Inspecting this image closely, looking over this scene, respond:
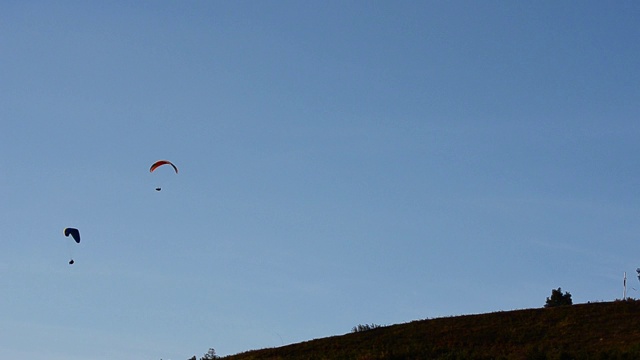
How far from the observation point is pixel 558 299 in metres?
77.4

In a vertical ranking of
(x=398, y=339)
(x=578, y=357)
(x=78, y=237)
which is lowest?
(x=578, y=357)

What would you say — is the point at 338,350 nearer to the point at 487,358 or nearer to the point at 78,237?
the point at 487,358

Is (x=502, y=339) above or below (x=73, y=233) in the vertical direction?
below

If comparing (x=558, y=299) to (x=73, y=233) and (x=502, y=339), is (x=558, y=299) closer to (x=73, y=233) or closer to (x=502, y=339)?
(x=502, y=339)

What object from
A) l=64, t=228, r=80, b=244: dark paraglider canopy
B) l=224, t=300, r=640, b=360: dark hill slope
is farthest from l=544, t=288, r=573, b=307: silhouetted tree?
l=64, t=228, r=80, b=244: dark paraglider canopy

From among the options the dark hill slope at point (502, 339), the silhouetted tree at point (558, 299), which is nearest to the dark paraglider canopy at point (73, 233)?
the dark hill slope at point (502, 339)

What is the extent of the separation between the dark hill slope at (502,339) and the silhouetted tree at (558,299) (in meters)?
11.1

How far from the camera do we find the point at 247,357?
64.2m

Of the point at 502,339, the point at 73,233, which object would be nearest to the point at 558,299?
the point at 502,339

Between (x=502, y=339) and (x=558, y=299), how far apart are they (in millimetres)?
19925

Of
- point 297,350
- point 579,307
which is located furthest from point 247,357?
point 579,307

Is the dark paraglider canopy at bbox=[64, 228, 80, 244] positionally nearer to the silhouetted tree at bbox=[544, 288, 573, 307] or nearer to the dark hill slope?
the dark hill slope

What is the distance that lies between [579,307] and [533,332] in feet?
22.9

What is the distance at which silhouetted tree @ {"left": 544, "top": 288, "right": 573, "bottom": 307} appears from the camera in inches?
3031
